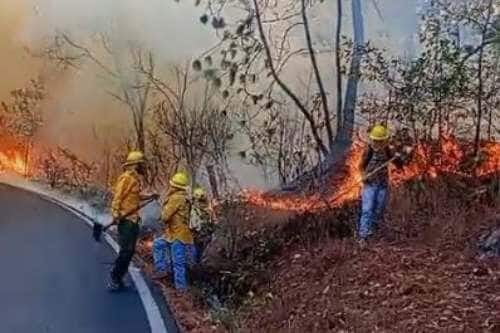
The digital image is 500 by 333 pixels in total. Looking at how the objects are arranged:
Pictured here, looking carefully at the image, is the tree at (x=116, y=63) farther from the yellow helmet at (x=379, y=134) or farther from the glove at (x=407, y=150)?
the yellow helmet at (x=379, y=134)

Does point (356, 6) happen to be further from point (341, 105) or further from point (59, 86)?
point (59, 86)

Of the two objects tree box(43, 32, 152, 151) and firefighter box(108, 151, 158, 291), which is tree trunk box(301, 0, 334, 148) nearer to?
tree box(43, 32, 152, 151)

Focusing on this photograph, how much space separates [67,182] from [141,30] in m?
5.36

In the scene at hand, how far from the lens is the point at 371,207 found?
9586 millimetres

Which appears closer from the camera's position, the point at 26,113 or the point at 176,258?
the point at 176,258

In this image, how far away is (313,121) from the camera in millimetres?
16750

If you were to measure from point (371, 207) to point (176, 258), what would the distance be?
2.40 metres

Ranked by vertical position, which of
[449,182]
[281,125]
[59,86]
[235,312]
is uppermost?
[59,86]

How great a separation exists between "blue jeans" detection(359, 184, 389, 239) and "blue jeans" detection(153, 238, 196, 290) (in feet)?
6.81

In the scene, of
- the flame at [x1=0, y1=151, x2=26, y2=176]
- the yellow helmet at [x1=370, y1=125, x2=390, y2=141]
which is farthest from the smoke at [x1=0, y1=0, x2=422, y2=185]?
the yellow helmet at [x1=370, y1=125, x2=390, y2=141]

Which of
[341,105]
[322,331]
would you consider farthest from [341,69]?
[322,331]

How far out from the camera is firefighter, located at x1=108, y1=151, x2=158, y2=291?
29.3ft

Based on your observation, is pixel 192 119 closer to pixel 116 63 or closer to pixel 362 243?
pixel 116 63

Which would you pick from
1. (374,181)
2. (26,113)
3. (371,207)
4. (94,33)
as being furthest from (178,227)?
(26,113)
